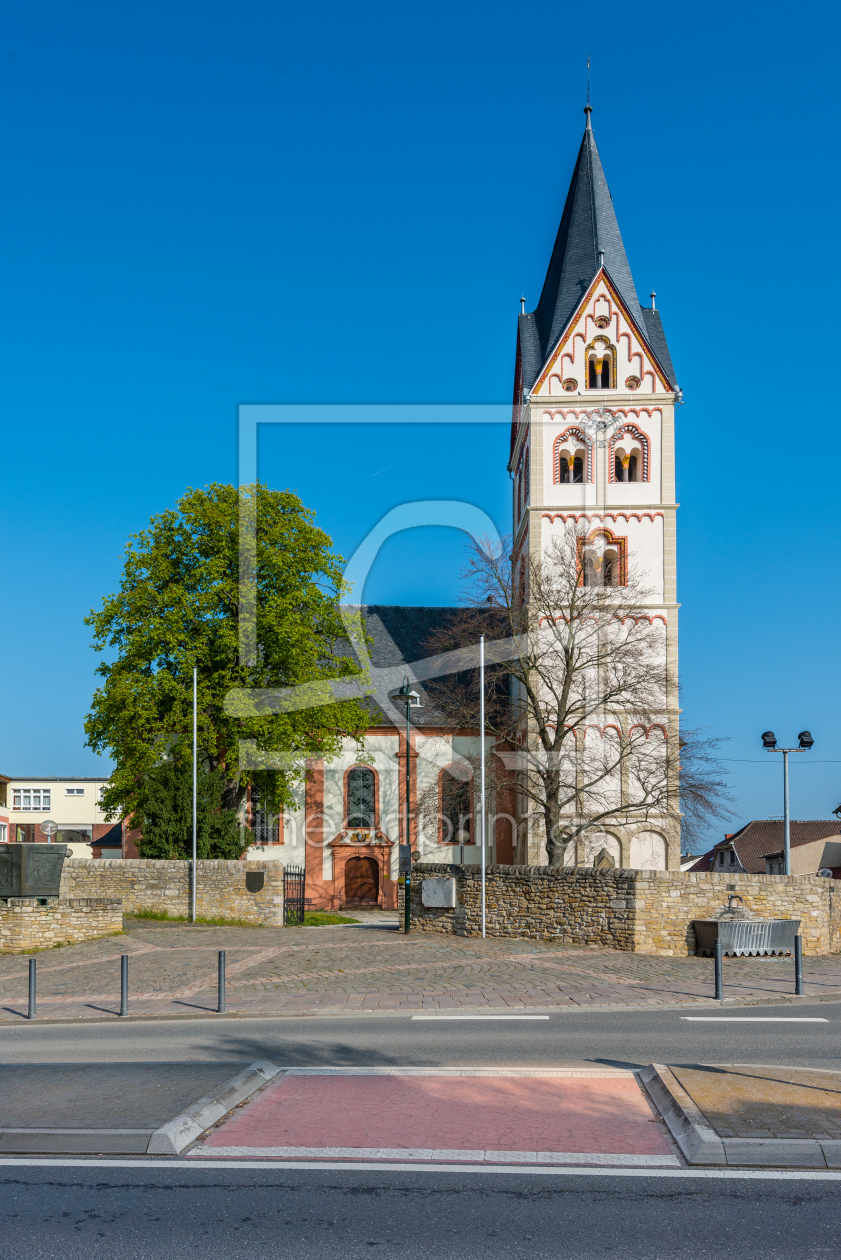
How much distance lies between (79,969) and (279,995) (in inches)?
219

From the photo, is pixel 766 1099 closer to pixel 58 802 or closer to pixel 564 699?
pixel 564 699

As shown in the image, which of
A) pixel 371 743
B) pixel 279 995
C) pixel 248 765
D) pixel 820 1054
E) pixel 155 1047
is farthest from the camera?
pixel 371 743

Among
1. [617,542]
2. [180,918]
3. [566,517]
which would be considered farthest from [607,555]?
[180,918]

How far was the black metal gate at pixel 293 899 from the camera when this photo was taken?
30.8m

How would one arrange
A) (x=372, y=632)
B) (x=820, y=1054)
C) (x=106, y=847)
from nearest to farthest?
(x=820, y=1054), (x=372, y=632), (x=106, y=847)

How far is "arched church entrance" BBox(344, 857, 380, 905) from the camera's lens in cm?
4569

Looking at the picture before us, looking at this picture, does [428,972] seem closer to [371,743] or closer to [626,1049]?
[626,1049]

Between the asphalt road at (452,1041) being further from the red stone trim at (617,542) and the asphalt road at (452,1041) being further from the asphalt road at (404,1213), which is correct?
the red stone trim at (617,542)

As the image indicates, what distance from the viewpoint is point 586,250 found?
45.1m

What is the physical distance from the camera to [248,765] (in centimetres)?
3350

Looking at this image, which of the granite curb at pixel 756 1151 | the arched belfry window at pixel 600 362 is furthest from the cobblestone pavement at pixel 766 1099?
the arched belfry window at pixel 600 362

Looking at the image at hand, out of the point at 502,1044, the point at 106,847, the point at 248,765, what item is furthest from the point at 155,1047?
the point at 106,847

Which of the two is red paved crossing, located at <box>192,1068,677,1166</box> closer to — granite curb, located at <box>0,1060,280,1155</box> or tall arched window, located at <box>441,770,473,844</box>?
granite curb, located at <box>0,1060,280,1155</box>

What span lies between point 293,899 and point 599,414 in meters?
22.9
